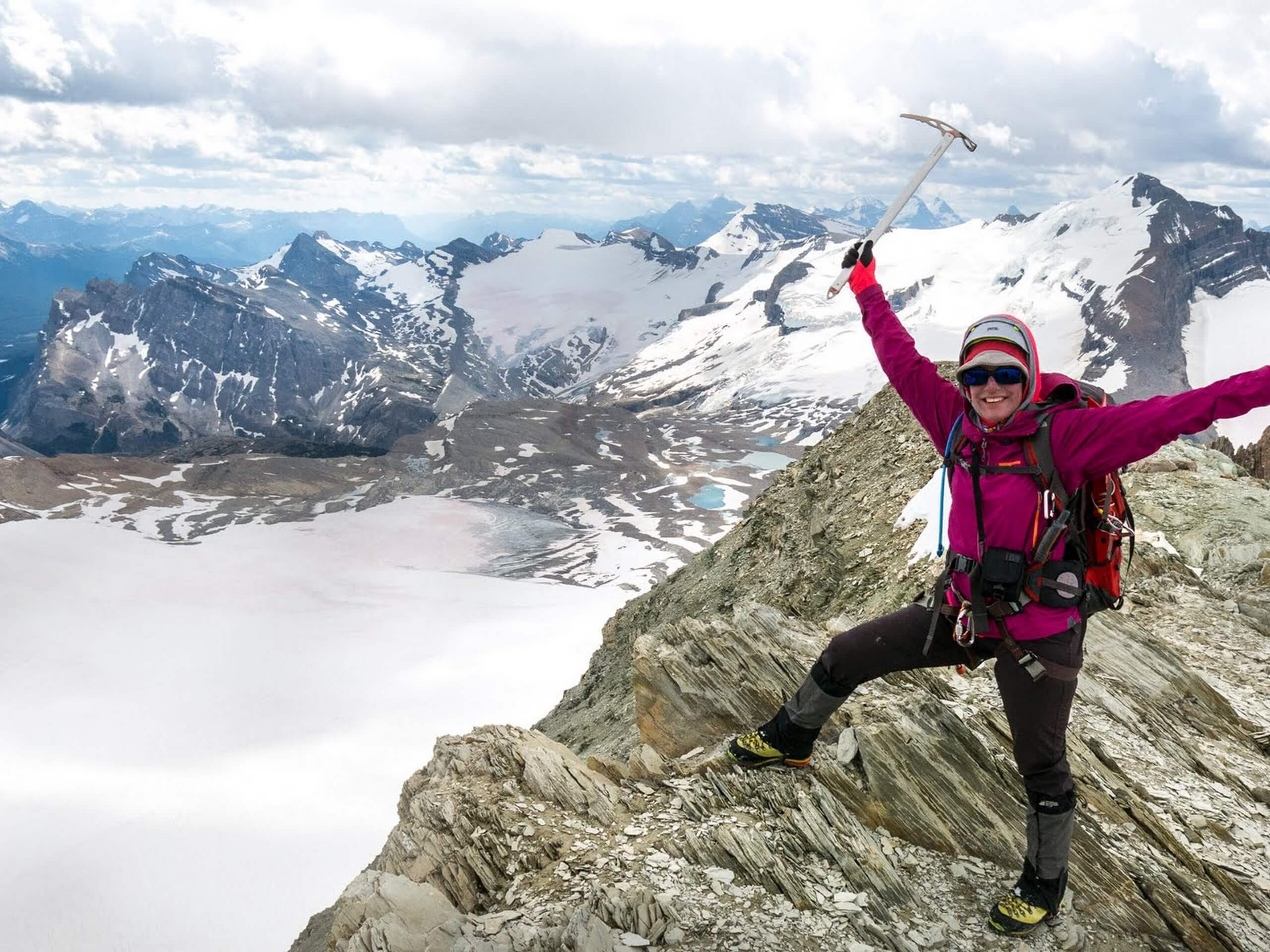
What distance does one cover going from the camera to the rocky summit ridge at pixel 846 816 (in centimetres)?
740

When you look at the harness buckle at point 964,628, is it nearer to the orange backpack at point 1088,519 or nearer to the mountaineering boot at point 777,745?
the orange backpack at point 1088,519

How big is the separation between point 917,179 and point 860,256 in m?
1.89

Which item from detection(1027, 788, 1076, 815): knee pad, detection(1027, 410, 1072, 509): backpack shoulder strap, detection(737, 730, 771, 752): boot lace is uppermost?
detection(1027, 410, 1072, 509): backpack shoulder strap

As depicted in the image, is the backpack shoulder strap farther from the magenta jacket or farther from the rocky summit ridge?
the rocky summit ridge

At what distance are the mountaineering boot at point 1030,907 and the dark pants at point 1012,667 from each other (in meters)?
0.89

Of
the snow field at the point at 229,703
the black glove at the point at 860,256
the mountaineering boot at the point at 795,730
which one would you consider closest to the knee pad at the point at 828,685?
the mountaineering boot at the point at 795,730

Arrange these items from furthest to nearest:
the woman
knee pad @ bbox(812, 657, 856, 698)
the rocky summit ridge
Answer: knee pad @ bbox(812, 657, 856, 698)
the rocky summit ridge
the woman

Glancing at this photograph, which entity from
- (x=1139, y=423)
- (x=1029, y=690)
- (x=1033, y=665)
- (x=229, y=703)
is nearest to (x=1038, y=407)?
(x=1139, y=423)

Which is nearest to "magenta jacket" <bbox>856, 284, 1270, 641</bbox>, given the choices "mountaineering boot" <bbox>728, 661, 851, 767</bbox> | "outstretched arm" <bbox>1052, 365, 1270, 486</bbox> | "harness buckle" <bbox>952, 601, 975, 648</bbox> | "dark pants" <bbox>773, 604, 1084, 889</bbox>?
"outstretched arm" <bbox>1052, 365, 1270, 486</bbox>

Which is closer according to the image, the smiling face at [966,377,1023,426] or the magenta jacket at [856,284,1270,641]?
the magenta jacket at [856,284,1270,641]

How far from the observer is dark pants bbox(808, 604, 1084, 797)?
656cm

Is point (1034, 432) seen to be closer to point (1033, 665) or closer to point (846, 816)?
point (1033, 665)

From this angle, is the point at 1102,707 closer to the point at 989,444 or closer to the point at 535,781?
the point at 989,444

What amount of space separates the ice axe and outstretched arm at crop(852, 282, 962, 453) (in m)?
0.73
